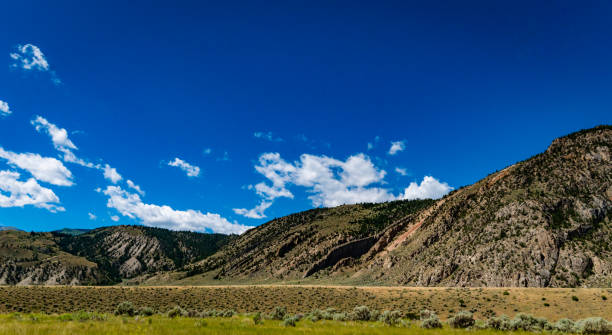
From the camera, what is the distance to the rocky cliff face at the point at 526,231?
195 ft

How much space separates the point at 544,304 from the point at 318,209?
464ft

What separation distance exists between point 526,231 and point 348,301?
4434 cm

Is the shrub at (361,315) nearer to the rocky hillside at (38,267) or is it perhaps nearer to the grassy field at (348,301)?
the grassy field at (348,301)

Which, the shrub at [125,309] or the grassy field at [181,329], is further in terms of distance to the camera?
the shrub at [125,309]

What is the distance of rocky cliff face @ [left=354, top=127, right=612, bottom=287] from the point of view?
59.4m

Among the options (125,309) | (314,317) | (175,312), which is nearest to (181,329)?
(314,317)

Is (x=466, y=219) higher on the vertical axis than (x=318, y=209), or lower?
lower

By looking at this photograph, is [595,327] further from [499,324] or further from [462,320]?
[462,320]

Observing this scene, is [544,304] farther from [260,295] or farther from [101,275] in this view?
[101,275]

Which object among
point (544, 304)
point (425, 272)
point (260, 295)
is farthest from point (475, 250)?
point (260, 295)

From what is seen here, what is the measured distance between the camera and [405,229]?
105312 millimetres

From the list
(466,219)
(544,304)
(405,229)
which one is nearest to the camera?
(544,304)

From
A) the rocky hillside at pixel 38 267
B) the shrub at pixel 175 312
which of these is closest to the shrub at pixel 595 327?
the shrub at pixel 175 312

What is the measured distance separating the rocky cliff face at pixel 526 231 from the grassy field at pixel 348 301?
16486 millimetres
